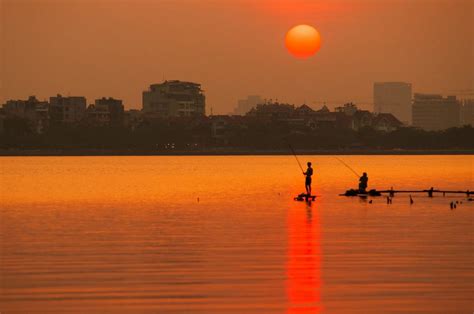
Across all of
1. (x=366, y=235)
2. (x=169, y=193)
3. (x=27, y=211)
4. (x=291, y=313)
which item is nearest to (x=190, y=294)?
(x=291, y=313)

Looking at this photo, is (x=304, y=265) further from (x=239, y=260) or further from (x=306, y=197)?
(x=306, y=197)

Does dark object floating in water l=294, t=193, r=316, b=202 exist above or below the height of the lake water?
above

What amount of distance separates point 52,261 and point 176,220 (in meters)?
13.0

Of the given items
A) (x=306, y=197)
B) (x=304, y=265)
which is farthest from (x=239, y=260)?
(x=306, y=197)

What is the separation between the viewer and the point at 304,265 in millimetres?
23266

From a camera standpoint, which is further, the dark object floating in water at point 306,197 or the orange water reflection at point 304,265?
Result: the dark object floating in water at point 306,197

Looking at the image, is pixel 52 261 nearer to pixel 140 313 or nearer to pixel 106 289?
pixel 106 289

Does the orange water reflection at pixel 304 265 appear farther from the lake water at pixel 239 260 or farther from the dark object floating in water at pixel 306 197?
the dark object floating in water at pixel 306 197

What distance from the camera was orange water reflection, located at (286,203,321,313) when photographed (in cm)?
1842

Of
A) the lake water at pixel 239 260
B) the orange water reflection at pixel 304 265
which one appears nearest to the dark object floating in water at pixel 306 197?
the lake water at pixel 239 260

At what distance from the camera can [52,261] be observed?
Result: 24.0 metres

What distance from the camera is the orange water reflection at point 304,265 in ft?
60.4

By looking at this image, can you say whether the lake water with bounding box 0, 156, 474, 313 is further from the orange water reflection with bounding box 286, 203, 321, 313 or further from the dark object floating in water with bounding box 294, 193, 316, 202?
the dark object floating in water with bounding box 294, 193, 316, 202

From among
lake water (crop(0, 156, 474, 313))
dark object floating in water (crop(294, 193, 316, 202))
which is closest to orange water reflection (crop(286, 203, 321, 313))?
lake water (crop(0, 156, 474, 313))
